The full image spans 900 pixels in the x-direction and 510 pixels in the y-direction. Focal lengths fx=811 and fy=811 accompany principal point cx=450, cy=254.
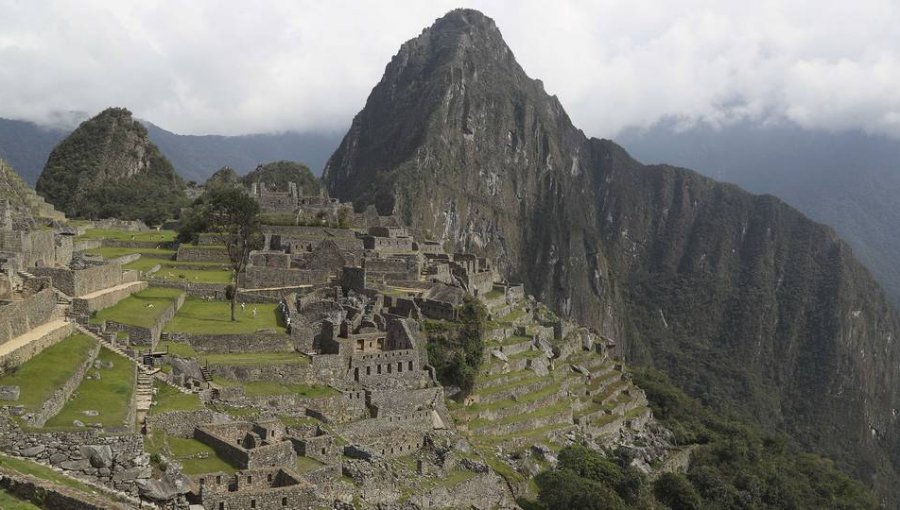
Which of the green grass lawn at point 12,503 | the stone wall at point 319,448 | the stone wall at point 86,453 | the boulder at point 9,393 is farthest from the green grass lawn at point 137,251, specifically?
the green grass lawn at point 12,503

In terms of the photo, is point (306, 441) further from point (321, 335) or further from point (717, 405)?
point (717, 405)

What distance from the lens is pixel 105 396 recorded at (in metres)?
19.4

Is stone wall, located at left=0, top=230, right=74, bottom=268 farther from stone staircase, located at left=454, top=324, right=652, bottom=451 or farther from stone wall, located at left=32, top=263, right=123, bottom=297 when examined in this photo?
stone staircase, located at left=454, top=324, right=652, bottom=451

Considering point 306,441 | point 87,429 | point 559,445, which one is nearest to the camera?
point 87,429

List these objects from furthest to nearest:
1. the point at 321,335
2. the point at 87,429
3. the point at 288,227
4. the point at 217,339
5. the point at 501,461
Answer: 1. the point at 288,227
2. the point at 501,461
3. the point at 321,335
4. the point at 217,339
5. the point at 87,429

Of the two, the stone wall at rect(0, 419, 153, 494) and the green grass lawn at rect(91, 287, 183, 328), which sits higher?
the green grass lawn at rect(91, 287, 183, 328)

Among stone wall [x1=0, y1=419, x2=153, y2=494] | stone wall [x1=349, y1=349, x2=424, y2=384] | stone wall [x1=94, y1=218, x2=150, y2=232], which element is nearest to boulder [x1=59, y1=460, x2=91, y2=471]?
stone wall [x1=0, y1=419, x2=153, y2=494]

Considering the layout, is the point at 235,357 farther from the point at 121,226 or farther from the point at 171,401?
the point at 121,226

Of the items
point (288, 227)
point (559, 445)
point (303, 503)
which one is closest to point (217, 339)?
point (303, 503)

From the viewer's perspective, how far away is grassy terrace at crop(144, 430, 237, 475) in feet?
62.2

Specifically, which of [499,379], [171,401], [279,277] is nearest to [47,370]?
[171,401]

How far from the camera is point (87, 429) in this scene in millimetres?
16078

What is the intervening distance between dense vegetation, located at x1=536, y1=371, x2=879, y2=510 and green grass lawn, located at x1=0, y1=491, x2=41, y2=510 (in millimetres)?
23926

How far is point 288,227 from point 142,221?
2404 cm
